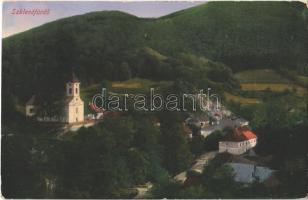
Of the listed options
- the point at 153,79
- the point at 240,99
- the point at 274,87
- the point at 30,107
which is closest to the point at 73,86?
the point at 30,107

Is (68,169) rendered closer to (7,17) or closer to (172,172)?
(172,172)

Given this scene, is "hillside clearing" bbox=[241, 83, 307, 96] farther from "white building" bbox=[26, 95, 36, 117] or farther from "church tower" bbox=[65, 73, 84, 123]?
"white building" bbox=[26, 95, 36, 117]

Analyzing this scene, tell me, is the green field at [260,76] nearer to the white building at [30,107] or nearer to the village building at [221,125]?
the village building at [221,125]

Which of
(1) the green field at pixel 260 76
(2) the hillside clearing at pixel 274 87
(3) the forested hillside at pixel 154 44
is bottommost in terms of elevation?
(2) the hillside clearing at pixel 274 87

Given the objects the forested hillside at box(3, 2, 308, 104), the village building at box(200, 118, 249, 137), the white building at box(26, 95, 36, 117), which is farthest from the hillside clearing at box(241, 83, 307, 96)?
the white building at box(26, 95, 36, 117)

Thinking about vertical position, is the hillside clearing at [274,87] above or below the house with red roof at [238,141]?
above

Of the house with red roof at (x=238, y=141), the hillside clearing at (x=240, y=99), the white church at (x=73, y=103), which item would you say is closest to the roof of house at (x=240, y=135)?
the house with red roof at (x=238, y=141)

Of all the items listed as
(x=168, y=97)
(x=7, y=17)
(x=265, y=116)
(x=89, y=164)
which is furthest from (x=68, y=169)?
(x=265, y=116)
